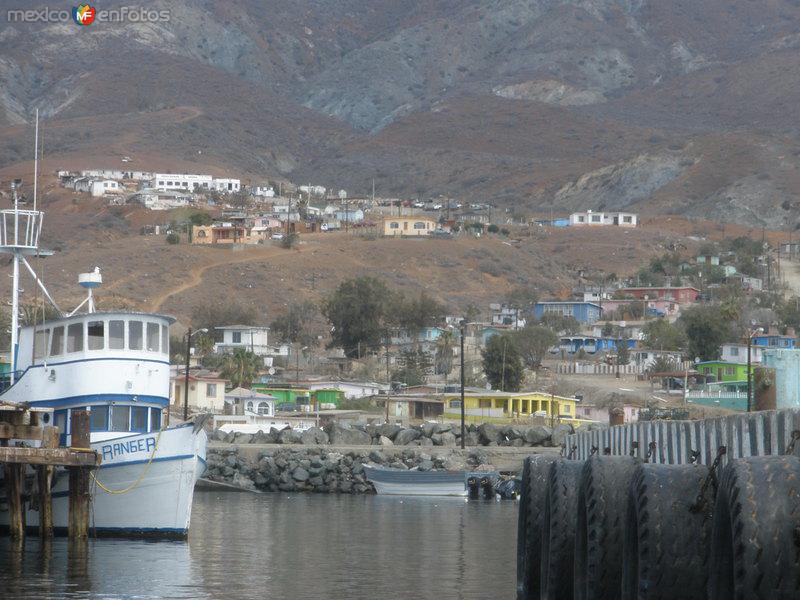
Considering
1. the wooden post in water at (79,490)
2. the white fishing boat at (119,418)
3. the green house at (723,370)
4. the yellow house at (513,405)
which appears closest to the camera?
the wooden post in water at (79,490)

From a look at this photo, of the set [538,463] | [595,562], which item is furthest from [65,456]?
[595,562]

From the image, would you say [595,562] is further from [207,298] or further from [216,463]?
[207,298]

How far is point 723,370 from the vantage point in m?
87.1

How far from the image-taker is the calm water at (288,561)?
88.7 feet

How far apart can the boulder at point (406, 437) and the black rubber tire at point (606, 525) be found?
51436 millimetres

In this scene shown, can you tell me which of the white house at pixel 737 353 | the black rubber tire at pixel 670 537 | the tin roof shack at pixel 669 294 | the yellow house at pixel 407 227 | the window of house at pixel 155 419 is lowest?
the black rubber tire at pixel 670 537

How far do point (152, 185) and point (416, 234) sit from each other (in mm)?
46416

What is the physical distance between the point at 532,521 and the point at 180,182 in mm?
Answer: 174862

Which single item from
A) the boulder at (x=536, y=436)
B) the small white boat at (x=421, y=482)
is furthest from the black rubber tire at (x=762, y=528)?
the boulder at (x=536, y=436)

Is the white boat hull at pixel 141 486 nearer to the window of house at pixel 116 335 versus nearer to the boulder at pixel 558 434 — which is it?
the window of house at pixel 116 335

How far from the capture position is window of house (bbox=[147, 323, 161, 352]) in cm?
3588

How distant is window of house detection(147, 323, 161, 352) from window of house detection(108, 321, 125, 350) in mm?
686

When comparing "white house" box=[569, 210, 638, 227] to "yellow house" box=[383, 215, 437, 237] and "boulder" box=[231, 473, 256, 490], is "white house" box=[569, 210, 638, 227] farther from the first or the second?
"boulder" box=[231, 473, 256, 490]

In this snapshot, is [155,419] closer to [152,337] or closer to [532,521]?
[152,337]
